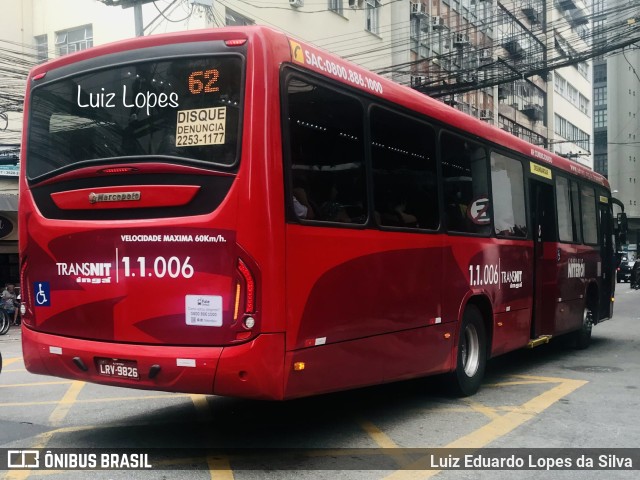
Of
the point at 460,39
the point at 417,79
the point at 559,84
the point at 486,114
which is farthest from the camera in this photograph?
the point at 559,84

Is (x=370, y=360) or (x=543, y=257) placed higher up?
(x=543, y=257)

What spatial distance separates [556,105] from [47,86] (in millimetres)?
58770

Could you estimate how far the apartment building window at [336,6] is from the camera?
28594 millimetres

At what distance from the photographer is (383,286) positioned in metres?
6.45

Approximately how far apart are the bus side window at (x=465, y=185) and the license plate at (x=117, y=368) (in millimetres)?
3645

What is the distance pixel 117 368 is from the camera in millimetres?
5562

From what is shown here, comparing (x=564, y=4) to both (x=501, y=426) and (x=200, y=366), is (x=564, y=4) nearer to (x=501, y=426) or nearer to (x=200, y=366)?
(x=501, y=426)

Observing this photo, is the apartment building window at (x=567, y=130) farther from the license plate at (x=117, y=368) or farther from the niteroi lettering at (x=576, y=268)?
the license plate at (x=117, y=368)

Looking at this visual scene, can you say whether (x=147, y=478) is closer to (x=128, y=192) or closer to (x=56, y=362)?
(x=56, y=362)

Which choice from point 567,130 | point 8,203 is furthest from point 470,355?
point 567,130

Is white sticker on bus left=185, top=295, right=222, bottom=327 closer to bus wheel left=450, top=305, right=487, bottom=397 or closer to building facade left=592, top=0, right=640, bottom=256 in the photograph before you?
bus wheel left=450, top=305, right=487, bottom=397

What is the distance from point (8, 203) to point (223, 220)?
62.5ft

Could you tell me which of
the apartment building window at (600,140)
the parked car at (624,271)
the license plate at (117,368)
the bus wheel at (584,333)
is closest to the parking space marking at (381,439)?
the license plate at (117,368)

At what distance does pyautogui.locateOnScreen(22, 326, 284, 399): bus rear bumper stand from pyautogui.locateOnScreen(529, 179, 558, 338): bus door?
5994 millimetres
